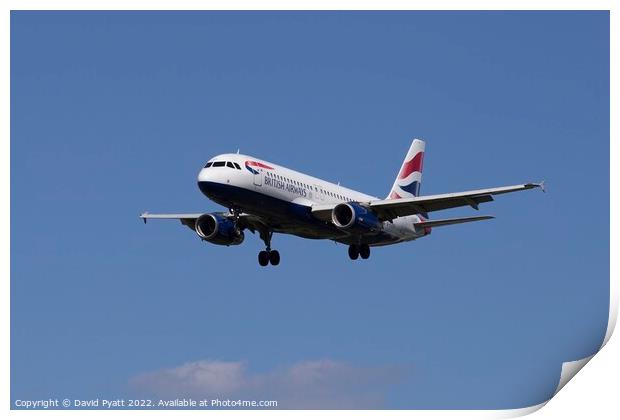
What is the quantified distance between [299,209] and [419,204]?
16.9 ft

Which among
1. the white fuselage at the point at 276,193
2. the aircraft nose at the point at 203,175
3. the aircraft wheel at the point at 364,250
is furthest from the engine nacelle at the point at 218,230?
the aircraft wheel at the point at 364,250

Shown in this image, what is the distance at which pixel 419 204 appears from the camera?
56.8m

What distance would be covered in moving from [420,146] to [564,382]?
104 feet

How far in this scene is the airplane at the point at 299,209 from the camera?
178 ft

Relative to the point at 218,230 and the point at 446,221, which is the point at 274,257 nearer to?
the point at 218,230

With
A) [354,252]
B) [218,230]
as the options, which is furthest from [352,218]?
[218,230]

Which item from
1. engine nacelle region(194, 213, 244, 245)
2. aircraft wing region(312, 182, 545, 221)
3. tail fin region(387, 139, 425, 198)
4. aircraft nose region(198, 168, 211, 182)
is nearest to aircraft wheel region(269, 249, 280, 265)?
engine nacelle region(194, 213, 244, 245)

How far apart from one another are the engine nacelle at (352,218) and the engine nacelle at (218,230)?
4.68m

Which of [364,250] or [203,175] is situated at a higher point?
[203,175]

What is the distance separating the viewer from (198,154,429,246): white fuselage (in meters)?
53.9

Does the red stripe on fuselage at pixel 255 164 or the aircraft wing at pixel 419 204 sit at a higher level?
the red stripe on fuselage at pixel 255 164

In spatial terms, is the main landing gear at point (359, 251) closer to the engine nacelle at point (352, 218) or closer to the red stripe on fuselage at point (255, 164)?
the engine nacelle at point (352, 218)

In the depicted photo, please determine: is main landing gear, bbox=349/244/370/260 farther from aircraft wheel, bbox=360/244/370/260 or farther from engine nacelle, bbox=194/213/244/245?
engine nacelle, bbox=194/213/244/245
